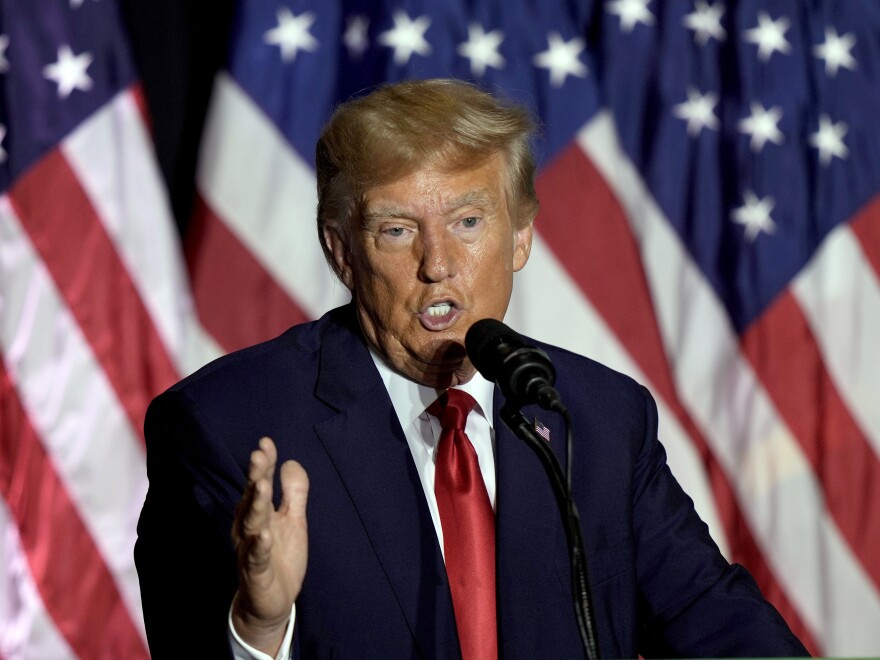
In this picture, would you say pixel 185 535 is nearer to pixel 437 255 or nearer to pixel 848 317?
pixel 437 255

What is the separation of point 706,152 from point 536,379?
2325 millimetres

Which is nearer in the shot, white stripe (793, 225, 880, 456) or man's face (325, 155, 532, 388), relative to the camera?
man's face (325, 155, 532, 388)

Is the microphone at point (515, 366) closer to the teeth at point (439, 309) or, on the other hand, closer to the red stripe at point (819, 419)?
the teeth at point (439, 309)

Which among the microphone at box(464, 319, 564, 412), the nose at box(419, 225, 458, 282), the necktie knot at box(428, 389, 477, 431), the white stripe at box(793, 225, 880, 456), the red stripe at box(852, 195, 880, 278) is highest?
the red stripe at box(852, 195, 880, 278)

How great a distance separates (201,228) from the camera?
312 centimetres

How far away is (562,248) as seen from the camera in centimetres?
331

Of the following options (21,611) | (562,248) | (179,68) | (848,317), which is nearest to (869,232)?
(848,317)

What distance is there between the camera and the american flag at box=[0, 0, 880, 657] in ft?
9.74

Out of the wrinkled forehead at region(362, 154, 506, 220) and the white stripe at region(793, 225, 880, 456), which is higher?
the white stripe at region(793, 225, 880, 456)

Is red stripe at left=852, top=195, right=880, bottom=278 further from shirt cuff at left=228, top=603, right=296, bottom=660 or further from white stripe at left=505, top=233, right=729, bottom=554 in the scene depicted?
shirt cuff at left=228, top=603, right=296, bottom=660

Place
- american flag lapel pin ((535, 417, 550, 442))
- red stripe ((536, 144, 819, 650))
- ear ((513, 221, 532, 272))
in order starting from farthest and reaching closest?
red stripe ((536, 144, 819, 650)), ear ((513, 221, 532, 272)), american flag lapel pin ((535, 417, 550, 442))

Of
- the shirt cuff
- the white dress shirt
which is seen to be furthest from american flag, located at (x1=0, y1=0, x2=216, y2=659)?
the shirt cuff

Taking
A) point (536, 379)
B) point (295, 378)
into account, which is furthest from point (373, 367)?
point (536, 379)

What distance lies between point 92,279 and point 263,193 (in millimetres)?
509
